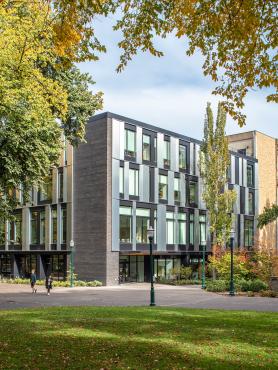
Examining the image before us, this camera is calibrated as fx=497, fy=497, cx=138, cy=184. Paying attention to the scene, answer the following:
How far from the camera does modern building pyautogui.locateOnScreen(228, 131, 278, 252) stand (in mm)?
67438

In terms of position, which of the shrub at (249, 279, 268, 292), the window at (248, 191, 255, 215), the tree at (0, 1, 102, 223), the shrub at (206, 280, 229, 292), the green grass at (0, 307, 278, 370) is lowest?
the shrub at (206, 280, 229, 292)

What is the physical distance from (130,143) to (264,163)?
2758 centimetres

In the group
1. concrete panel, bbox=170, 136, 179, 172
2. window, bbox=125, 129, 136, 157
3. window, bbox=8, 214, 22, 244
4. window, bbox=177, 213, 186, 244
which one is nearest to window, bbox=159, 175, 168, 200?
concrete panel, bbox=170, 136, 179, 172

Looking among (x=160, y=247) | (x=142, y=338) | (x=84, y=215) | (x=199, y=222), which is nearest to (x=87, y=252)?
(x=84, y=215)

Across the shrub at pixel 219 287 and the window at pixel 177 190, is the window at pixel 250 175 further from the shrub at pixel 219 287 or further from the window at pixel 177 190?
the shrub at pixel 219 287

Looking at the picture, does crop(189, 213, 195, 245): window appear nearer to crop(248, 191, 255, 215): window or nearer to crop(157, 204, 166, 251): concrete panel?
crop(157, 204, 166, 251): concrete panel

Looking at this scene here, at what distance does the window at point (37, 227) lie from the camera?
52469 millimetres

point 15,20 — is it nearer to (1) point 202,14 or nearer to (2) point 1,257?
(1) point 202,14

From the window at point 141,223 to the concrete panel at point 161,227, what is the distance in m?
1.74

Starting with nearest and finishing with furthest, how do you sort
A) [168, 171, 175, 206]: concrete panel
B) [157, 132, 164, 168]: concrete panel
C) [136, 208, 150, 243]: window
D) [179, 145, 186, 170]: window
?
1. [136, 208, 150, 243]: window
2. [157, 132, 164, 168]: concrete panel
3. [168, 171, 175, 206]: concrete panel
4. [179, 145, 186, 170]: window

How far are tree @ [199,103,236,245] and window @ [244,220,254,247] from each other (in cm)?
1420

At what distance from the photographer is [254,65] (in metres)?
9.91

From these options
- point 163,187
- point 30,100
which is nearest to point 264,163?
point 163,187

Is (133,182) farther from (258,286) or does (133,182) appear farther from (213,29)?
(213,29)
